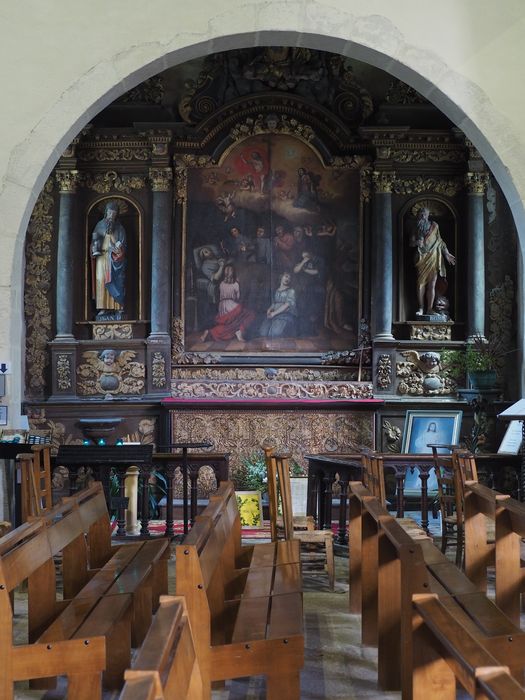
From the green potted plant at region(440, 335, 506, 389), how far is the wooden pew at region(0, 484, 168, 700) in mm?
6702

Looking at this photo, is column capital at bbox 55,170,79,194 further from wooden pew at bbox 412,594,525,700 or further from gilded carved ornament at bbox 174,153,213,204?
wooden pew at bbox 412,594,525,700

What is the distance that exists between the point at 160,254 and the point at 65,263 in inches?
45.6

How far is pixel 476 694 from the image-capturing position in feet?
6.23

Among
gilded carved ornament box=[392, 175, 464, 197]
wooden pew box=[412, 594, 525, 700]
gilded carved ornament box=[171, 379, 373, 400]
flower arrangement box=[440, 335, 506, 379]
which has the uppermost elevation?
gilded carved ornament box=[392, 175, 464, 197]

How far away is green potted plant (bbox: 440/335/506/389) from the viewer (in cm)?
1088

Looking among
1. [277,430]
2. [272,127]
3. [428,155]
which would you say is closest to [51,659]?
[277,430]

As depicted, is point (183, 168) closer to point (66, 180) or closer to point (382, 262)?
point (66, 180)

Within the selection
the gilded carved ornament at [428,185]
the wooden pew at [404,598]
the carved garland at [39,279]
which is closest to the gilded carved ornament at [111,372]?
the carved garland at [39,279]

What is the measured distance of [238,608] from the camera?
379 centimetres

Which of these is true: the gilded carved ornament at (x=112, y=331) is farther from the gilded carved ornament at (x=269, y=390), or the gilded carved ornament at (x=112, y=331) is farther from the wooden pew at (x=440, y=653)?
the wooden pew at (x=440, y=653)

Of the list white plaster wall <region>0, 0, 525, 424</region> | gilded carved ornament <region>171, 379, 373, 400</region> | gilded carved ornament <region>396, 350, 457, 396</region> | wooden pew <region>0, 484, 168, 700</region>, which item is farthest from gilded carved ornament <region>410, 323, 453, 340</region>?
wooden pew <region>0, 484, 168, 700</region>

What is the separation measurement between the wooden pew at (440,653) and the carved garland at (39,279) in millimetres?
9472

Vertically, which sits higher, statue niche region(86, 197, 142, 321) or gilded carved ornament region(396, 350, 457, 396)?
statue niche region(86, 197, 142, 321)

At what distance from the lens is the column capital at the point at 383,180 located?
37.7ft
